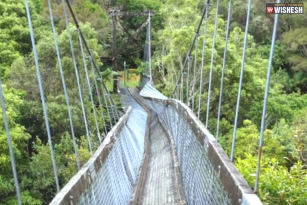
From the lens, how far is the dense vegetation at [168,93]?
21.0ft

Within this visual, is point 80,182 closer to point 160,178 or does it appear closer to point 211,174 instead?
point 211,174

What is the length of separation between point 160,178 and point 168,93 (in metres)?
8.74

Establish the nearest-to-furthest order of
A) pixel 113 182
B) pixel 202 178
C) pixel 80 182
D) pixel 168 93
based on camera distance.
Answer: pixel 80 182 → pixel 202 178 → pixel 113 182 → pixel 168 93

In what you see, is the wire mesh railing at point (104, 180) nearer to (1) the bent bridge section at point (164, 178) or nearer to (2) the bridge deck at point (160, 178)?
(1) the bent bridge section at point (164, 178)

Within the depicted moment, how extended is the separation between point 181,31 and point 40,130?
465 cm

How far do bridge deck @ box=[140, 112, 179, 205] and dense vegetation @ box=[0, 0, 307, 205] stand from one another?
2.69 ft

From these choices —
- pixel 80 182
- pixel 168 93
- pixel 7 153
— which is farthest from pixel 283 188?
pixel 168 93

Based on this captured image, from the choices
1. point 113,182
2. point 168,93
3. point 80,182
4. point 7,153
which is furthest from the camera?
point 168,93

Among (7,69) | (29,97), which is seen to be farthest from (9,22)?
(29,97)

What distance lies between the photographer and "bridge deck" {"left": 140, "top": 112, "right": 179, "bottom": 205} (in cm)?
406

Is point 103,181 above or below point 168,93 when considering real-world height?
above

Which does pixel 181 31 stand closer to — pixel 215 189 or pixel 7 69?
pixel 7 69

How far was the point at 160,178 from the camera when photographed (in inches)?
191

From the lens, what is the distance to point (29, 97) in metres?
9.73
